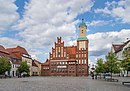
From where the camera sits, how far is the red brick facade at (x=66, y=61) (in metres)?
117

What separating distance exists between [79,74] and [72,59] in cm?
796

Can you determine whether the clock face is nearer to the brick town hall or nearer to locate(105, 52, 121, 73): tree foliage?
the brick town hall

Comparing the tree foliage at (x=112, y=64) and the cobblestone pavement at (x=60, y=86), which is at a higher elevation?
the tree foliage at (x=112, y=64)

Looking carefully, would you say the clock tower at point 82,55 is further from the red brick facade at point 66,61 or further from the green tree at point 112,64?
the green tree at point 112,64

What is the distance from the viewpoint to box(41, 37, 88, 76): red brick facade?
117 metres

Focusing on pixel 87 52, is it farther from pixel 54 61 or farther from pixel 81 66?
pixel 54 61

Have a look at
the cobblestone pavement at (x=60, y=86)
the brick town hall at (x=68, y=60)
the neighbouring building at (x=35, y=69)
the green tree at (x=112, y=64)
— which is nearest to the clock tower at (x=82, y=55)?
the brick town hall at (x=68, y=60)

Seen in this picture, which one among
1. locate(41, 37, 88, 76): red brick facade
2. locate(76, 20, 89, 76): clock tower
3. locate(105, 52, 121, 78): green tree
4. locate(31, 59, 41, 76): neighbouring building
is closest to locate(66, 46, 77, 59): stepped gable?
locate(41, 37, 88, 76): red brick facade

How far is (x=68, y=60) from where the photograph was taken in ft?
387

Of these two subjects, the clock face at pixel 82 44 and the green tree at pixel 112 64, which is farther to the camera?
the clock face at pixel 82 44

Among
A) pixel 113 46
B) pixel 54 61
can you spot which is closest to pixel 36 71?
pixel 54 61

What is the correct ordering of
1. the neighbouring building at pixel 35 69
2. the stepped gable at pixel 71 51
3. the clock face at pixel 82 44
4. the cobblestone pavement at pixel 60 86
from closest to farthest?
1. the cobblestone pavement at pixel 60 86
2. the clock face at pixel 82 44
3. the stepped gable at pixel 71 51
4. the neighbouring building at pixel 35 69

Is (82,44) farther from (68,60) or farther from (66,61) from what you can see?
(66,61)

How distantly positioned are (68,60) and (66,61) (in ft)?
3.58
